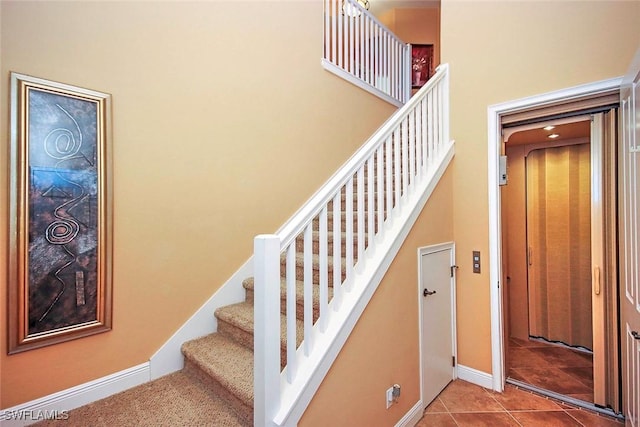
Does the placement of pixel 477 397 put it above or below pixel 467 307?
below

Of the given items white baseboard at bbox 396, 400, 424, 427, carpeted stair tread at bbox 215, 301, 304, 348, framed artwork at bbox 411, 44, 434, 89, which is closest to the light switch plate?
white baseboard at bbox 396, 400, 424, 427

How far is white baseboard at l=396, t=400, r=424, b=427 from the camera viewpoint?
194 centimetres

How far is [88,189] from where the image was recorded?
177 centimetres

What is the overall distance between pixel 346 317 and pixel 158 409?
1.31 meters

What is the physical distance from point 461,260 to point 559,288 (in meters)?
1.68

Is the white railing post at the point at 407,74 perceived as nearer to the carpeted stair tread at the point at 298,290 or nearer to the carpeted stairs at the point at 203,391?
the carpeted stairs at the point at 203,391

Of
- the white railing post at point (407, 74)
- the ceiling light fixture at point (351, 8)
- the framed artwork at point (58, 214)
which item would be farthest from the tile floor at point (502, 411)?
the ceiling light fixture at point (351, 8)

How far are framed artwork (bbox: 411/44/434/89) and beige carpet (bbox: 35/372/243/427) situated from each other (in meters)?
5.38

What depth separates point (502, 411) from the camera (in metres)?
2.20

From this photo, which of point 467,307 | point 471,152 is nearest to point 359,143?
point 471,152

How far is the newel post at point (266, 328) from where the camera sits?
3.93ft

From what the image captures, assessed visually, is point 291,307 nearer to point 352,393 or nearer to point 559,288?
point 352,393

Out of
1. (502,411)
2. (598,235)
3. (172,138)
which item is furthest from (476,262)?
(172,138)

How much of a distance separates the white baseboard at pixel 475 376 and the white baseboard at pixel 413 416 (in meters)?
0.74
